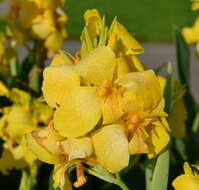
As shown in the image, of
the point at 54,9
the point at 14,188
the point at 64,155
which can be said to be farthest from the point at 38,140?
the point at 54,9

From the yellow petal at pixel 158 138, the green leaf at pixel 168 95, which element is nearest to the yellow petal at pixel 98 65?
the yellow petal at pixel 158 138

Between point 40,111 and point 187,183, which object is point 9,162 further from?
point 187,183

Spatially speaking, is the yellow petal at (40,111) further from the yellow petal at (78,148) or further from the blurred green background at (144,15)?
the blurred green background at (144,15)

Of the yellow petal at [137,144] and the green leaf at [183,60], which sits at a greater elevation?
the yellow petal at [137,144]

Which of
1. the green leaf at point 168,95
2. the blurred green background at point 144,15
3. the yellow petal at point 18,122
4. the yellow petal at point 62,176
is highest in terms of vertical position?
the green leaf at point 168,95

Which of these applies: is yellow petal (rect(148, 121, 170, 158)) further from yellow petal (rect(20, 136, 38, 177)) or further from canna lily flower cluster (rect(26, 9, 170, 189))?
yellow petal (rect(20, 136, 38, 177))

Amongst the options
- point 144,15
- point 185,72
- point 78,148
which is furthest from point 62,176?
point 144,15

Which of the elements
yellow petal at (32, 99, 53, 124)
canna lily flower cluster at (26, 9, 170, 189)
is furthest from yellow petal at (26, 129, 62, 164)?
yellow petal at (32, 99, 53, 124)
